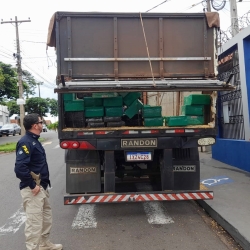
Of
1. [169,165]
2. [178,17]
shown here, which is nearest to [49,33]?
[178,17]

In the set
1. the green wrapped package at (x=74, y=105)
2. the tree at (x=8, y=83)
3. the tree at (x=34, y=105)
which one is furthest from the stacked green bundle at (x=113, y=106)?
the tree at (x=34, y=105)

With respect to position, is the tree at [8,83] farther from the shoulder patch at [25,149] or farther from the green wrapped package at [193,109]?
the shoulder patch at [25,149]

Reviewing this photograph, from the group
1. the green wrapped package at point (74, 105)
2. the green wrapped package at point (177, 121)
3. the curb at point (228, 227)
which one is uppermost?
the green wrapped package at point (74, 105)

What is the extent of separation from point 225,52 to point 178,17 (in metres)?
5.19

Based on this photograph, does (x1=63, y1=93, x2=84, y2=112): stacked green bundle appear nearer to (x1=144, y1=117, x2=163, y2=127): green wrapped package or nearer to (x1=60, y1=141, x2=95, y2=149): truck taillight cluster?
(x1=60, y1=141, x2=95, y2=149): truck taillight cluster

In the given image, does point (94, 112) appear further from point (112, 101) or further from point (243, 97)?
point (243, 97)

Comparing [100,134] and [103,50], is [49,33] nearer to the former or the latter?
[103,50]

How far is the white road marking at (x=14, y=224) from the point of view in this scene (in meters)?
4.89

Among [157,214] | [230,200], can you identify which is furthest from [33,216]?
[230,200]

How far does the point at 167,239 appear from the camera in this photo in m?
4.35

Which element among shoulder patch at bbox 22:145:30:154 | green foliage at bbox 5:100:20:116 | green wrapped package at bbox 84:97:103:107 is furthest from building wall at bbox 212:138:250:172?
green foliage at bbox 5:100:20:116

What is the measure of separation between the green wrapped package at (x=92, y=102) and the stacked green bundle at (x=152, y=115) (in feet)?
2.41

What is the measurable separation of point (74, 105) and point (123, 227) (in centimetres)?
211

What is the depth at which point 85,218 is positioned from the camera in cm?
538
